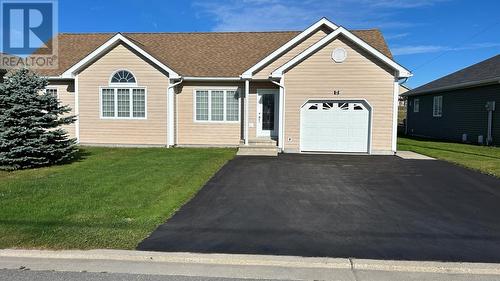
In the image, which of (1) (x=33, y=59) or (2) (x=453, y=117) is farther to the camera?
(2) (x=453, y=117)

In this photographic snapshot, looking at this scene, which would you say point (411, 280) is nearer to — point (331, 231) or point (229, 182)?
point (331, 231)

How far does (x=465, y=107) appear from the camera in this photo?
74.9ft

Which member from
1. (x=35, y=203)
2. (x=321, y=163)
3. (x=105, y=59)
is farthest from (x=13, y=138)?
(x=321, y=163)

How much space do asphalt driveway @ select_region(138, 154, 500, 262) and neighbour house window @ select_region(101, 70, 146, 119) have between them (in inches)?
311

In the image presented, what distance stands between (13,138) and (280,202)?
8817 millimetres

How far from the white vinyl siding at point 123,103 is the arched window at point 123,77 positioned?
0.37 m

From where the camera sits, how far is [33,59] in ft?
66.5

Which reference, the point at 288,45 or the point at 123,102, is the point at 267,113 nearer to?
the point at 288,45

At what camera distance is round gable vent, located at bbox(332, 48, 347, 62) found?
15.8 m

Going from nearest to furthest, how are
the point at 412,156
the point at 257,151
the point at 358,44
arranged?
the point at 412,156
the point at 358,44
the point at 257,151

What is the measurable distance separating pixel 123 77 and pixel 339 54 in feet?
31.9

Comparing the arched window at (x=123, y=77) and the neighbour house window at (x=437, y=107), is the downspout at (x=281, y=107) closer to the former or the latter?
the arched window at (x=123, y=77)

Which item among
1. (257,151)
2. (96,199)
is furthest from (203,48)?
(96,199)

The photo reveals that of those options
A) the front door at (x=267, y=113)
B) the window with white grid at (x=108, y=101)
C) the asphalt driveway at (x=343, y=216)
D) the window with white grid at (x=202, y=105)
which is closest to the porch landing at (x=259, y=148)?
the front door at (x=267, y=113)
